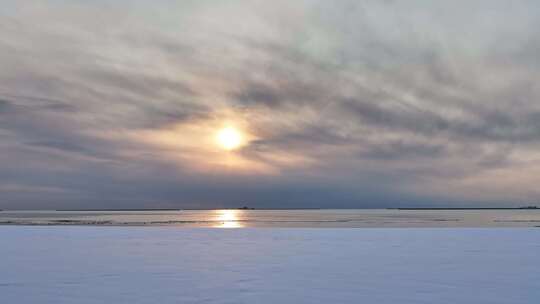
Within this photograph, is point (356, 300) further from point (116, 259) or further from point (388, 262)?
point (116, 259)

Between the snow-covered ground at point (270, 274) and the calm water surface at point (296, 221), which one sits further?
the calm water surface at point (296, 221)

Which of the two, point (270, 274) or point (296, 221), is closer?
point (270, 274)

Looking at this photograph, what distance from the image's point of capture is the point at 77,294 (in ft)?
29.3

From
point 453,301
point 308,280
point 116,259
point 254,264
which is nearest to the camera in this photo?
point 453,301

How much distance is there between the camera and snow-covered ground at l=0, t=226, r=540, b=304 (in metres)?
8.70

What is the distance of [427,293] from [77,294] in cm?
642

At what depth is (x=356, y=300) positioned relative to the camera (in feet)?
27.5

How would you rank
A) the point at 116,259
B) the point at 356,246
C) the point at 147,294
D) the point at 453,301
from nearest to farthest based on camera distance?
the point at 453,301
the point at 147,294
the point at 116,259
the point at 356,246

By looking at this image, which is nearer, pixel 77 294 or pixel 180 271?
pixel 77 294

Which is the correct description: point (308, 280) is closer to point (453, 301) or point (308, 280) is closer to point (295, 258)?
point (453, 301)

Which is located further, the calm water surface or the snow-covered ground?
the calm water surface

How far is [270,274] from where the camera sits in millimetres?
11367

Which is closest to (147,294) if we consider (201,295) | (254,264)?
(201,295)

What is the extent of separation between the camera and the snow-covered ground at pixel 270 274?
870cm
